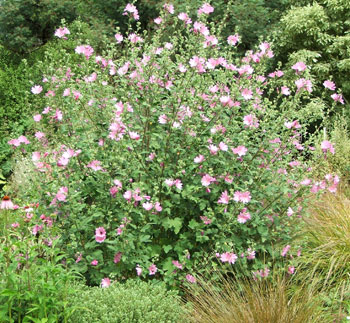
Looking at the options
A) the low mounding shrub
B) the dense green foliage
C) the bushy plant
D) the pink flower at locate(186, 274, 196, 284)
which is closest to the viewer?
the bushy plant

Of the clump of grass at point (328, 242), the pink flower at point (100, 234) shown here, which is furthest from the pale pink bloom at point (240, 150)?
the pink flower at point (100, 234)

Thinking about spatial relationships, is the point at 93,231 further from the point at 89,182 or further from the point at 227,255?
the point at 227,255

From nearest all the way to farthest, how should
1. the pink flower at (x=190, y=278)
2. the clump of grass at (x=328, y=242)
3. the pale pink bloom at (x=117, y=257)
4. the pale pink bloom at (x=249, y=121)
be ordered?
the pale pink bloom at (x=117, y=257), the pink flower at (x=190, y=278), the pale pink bloom at (x=249, y=121), the clump of grass at (x=328, y=242)

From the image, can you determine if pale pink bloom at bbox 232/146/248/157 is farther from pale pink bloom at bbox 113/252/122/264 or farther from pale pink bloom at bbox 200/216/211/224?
pale pink bloom at bbox 113/252/122/264

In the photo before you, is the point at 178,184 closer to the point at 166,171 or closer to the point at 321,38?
the point at 166,171

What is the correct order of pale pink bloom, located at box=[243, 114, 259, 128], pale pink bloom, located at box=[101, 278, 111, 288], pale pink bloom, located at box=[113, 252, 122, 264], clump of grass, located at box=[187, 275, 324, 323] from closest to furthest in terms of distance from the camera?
clump of grass, located at box=[187, 275, 324, 323] → pale pink bloom, located at box=[101, 278, 111, 288] → pale pink bloom, located at box=[113, 252, 122, 264] → pale pink bloom, located at box=[243, 114, 259, 128]

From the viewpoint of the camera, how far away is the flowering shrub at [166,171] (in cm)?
294

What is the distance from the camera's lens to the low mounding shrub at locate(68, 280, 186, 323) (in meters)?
2.35

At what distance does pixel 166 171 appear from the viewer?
10.2 ft

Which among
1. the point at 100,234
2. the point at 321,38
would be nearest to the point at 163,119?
the point at 100,234

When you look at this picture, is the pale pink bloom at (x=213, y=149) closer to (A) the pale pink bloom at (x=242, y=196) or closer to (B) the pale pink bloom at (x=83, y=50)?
(A) the pale pink bloom at (x=242, y=196)

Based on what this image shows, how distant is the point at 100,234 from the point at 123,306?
59 cm

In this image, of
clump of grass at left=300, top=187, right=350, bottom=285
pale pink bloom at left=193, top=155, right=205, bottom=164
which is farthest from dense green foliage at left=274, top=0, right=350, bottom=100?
pale pink bloom at left=193, top=155, right=205, bottom=164

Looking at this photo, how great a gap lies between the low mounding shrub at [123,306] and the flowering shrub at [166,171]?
339 millimetres
